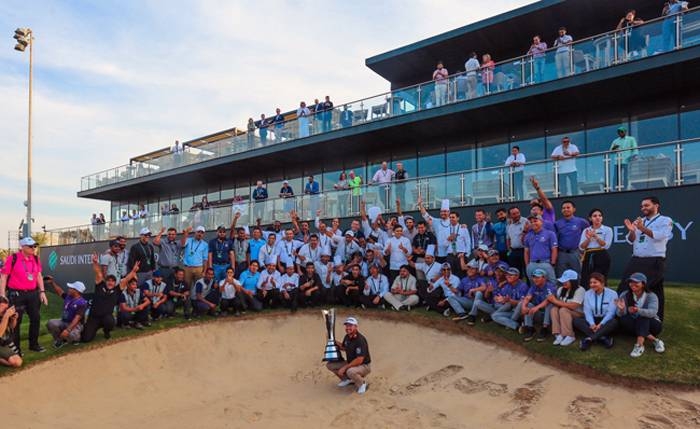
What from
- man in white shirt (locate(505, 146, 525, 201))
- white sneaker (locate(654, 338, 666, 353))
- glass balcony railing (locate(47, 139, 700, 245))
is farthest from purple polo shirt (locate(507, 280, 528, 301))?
man in white shirt (locate(505, 146, 525, 201))

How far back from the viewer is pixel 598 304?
28.3 feet

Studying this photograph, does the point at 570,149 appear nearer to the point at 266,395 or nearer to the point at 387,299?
the point at 387,299

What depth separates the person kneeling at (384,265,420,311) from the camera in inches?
471

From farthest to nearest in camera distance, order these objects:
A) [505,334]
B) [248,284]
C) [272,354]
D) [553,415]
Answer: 1. [248,284]
2. [272,354]
3. [505,334]
4. [553,415]

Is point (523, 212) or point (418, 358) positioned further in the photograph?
point (523, 212)

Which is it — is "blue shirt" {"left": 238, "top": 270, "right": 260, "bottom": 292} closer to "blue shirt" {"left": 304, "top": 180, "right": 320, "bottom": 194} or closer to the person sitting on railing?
"blue shirt" {"left": 304, "top": 180, "right": 320, "bottom": 194}

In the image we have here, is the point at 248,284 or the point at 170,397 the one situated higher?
the point at 248,284

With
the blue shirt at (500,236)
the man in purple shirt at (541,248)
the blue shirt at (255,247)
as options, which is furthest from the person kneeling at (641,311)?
the blue shirt at (255,247)

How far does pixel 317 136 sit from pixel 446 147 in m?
5.45

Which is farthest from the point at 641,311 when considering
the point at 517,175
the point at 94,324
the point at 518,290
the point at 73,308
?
the point at 73,308

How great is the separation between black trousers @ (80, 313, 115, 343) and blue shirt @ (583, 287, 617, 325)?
9.54 metres

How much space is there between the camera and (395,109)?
66.3ft

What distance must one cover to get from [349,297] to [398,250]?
1685mm

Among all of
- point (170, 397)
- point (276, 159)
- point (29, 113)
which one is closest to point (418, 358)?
point (170, 397)
